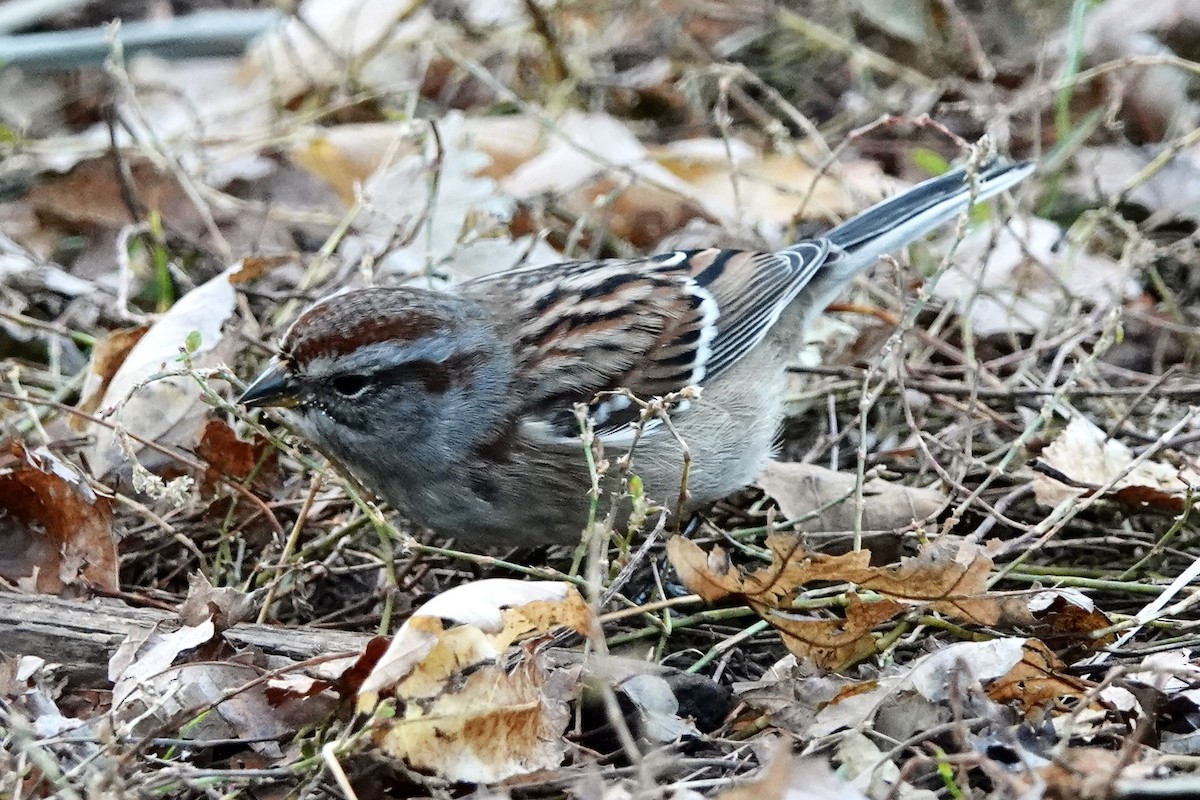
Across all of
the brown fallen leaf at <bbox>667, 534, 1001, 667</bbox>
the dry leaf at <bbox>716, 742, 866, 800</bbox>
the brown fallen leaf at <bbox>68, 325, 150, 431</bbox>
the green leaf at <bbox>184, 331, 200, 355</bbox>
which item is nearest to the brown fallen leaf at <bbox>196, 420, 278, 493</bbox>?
the green leaf at <bbox>184, 331, 200, 355</bbox>

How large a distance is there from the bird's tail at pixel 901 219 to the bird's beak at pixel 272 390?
167 cm

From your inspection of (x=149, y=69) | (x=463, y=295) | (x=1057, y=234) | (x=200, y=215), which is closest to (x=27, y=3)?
(x=149, y=69)

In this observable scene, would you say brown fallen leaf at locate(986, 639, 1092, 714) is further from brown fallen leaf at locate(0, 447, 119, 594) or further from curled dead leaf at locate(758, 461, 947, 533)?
brown fallen leaf at locate(0, 447, 119, 594)

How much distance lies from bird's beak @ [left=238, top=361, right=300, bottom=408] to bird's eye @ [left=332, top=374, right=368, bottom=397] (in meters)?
0.10

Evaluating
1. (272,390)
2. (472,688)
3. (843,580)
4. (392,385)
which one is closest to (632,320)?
(392,385)

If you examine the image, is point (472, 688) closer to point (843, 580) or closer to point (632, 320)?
point (843, 580)

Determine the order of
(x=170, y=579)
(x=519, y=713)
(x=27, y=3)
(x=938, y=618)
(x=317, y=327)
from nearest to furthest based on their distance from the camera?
(x=519, y=713) → (x=938, y=618) → (x=317, y=327) → (x=170, y=579) → (x=27, y=3)

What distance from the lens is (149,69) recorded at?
6488mm

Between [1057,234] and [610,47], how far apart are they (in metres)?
2.44

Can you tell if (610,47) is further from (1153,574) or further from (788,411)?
(1153,574)

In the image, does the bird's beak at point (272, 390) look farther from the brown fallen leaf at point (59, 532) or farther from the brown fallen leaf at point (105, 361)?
the brown fallen leaf at point (105, 361)

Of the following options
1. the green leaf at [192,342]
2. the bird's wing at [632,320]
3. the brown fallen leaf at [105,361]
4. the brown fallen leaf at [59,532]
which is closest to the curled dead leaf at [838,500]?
the bird's wing at [632,320]

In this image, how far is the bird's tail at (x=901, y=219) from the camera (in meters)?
4.21

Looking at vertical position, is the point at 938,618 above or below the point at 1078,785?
below
